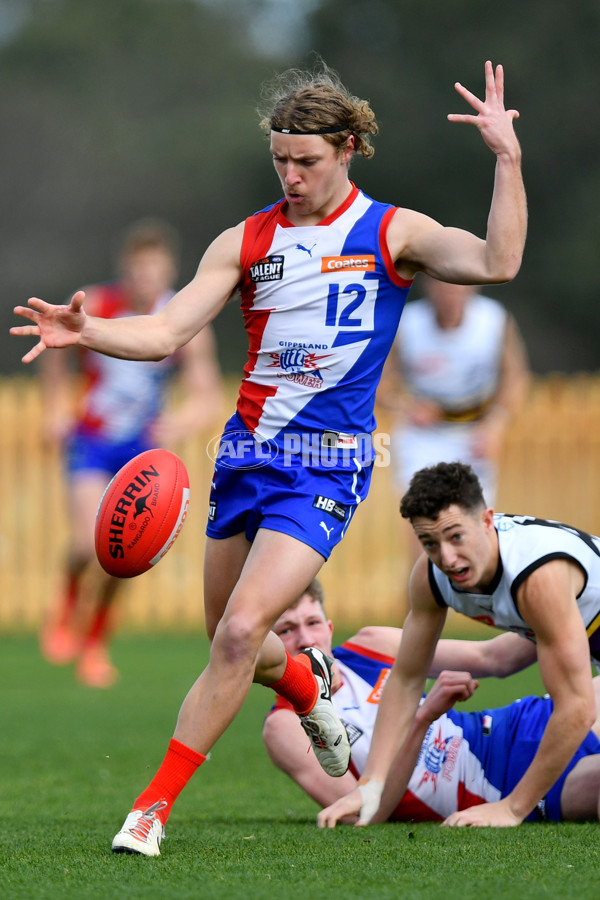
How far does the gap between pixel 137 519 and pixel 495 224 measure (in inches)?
55.8

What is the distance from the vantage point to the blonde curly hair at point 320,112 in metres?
4.08

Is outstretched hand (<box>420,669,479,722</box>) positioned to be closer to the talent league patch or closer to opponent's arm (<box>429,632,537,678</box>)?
opponent's arm (<box>429,632,537,678</box>)

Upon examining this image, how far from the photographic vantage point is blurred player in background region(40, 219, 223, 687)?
27.7 feet

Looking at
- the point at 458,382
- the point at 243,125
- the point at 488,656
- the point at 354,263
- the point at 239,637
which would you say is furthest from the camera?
the point at 243,125

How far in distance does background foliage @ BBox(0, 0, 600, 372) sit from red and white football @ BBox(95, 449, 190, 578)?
1651cm

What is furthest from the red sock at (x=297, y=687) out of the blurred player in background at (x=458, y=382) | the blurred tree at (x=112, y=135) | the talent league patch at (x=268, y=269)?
the blurred tree at (x=112, y=135)

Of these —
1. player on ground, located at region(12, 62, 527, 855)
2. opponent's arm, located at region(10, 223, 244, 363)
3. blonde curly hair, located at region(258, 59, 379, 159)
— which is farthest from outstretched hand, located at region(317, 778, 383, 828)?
blonde curly hair, located at region(258, 59, 379, 159)

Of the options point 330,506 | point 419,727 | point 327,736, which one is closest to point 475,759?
point 419,727

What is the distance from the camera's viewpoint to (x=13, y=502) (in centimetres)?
1302

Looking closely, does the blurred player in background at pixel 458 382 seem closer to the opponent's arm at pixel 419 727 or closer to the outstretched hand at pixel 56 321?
the opponent's arm at pixel 419 727

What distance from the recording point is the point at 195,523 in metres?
13.0

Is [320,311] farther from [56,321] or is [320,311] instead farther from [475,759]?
[475,759]

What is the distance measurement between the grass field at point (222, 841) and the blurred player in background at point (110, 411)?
1658 millimetres

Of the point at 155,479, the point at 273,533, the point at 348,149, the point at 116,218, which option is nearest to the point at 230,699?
the point at 273,533
